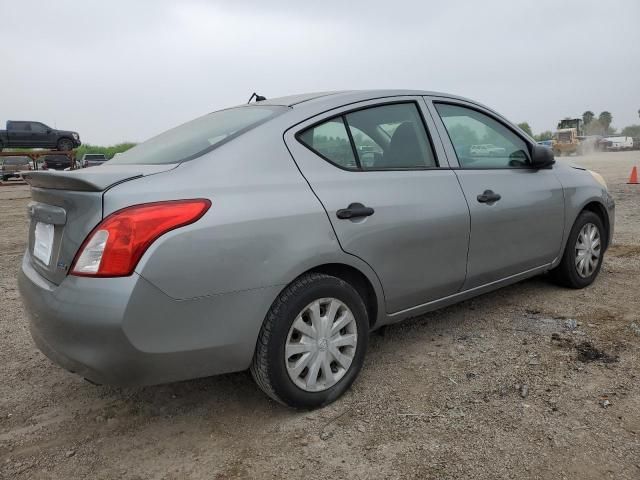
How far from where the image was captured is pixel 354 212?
251cm

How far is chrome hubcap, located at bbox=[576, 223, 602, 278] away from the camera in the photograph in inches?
160

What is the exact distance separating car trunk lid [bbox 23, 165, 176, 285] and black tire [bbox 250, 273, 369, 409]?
78 cm

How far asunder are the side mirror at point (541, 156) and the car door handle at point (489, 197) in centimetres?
58

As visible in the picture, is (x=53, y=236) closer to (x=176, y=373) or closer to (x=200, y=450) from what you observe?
(x=176, y=373)

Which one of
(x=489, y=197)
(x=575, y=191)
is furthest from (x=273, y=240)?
(x=575, y=191)

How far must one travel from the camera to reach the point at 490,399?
251 cm

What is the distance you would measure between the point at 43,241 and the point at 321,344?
4.45 ft

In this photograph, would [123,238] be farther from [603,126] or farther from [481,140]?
[603,126]

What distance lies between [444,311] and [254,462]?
211 cm

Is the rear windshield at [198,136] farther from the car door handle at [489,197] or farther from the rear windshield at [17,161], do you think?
the rear windshield at [17,161]

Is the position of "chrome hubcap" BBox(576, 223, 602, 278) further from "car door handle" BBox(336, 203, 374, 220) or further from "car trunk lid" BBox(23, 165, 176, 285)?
"car trunk lid" BBox(23, 165, 176, 285)

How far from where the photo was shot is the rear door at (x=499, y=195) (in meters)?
3.15

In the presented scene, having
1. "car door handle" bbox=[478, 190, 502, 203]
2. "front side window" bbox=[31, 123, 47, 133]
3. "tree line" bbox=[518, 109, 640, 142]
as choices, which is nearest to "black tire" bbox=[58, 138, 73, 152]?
Answer: "front side window" bbox=[31, 123, 47, 133]

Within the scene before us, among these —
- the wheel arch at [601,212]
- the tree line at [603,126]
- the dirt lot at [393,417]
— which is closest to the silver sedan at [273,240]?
the dirt lot at [393,417]
